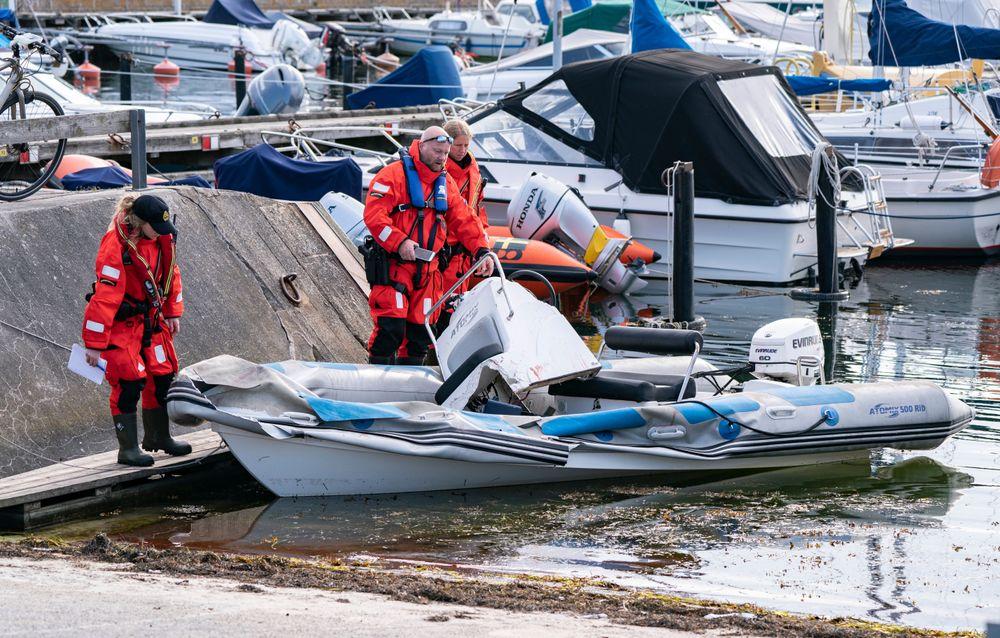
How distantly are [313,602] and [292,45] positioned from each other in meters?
34.3

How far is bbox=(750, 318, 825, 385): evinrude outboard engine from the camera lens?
8180 mm

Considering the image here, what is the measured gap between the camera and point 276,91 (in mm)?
20969

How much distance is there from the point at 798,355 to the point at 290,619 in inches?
180

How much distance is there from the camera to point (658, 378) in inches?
324

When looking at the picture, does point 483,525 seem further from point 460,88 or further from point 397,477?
point 460,88

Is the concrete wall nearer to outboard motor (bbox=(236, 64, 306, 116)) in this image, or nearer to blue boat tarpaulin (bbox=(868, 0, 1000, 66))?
blue boat tarpaulin (bbox=(868, 0, 1000, 66))

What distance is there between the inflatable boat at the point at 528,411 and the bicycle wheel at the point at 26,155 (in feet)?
6.96

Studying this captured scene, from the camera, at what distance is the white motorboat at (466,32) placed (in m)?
43.0

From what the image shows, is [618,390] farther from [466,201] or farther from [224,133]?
[224,133]

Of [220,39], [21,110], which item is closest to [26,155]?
[21,110]

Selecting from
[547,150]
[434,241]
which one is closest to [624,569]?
[434,241]

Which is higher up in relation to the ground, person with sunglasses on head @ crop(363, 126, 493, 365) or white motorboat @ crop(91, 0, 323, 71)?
white motorboat @ crop(91, 0, 323, 71)

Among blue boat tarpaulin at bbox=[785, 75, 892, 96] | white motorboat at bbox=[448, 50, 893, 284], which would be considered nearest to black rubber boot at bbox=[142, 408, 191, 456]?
white motorboat at bbox=[448, 50, 893, 284]

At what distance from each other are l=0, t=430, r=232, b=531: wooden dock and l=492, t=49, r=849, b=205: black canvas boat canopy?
305 inches
